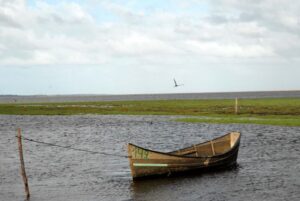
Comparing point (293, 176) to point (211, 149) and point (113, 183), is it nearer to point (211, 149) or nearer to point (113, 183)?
point (211, 149)

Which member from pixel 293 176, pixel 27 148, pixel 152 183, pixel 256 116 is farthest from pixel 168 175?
pixel 256 116

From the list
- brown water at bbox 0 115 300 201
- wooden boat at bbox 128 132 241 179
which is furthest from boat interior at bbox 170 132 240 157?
brown water at bbox 0 115 300 201

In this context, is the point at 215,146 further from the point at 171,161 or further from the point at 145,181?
the point at 145,181

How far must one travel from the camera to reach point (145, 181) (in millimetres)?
25688

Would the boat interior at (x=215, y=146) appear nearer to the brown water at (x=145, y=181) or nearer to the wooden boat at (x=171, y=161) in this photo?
the wooden boat at (x=171, y=161)

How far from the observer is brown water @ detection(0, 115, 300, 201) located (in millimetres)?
23438

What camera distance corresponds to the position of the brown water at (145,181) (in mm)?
23438

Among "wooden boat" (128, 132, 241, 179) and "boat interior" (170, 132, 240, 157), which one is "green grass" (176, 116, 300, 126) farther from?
"wooden boat" (128, 132, 241, 179)

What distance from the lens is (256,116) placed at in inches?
2469

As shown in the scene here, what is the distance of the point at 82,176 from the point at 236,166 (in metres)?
10.6

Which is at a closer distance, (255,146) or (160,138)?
(255,146)

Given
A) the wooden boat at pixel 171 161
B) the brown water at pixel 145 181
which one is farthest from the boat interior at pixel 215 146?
the brown water at pixel 145 181

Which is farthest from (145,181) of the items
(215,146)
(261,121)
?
(261,121)

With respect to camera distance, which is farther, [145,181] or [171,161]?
[171,161]
